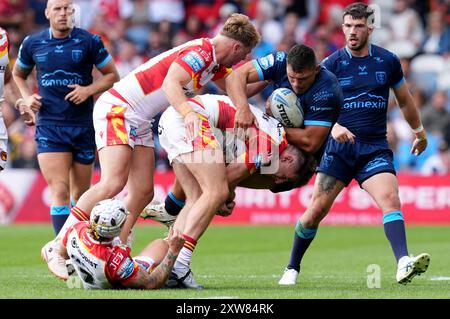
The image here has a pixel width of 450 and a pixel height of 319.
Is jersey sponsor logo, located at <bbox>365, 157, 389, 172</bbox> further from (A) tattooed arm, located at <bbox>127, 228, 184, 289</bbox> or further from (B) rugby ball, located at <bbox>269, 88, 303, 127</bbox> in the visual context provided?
(A) tattooed arm, located at <bbox>127, 228, 184, 289</bbox>

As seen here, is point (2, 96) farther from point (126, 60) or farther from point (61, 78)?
point (126, 60)

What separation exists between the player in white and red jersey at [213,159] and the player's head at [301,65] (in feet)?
1.73

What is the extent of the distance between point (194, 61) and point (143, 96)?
30.6 inches

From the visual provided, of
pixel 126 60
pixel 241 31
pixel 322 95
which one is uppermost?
pixel 126 60

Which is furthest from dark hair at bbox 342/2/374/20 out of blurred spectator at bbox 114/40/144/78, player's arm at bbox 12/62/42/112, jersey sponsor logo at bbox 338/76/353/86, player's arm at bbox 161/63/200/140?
blurred spectator at bbox 114/40/144/78

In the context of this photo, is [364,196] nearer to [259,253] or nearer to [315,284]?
[259,253]

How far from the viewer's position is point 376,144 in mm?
10453

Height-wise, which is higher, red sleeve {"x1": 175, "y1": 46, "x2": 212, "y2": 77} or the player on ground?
red sleeve {"x1": 175, "y1": 46, "x2": 212, "y2": 77}

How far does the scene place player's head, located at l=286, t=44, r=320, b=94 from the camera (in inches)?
381

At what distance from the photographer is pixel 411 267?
9398 mm

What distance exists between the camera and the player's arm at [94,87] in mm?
12094

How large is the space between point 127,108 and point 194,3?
15.3 m

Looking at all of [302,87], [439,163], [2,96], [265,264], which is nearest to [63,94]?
[2,96]

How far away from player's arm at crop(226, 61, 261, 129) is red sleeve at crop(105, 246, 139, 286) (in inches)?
67.2
